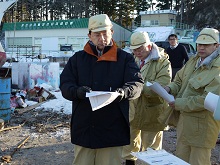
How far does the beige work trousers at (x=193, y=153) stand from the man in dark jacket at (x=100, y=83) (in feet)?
2.62

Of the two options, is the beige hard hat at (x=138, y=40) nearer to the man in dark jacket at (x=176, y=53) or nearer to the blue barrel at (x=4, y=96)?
the blue barrel at (x=4, y=96)

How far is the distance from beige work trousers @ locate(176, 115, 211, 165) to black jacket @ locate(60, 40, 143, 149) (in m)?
0.82

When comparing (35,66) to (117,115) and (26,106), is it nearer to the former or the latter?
(26,106)

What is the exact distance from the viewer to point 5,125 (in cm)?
682

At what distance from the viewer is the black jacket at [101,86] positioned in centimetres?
268

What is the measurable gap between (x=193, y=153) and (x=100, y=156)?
990 millimetres

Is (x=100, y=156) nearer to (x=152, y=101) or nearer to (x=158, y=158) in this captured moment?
(x=158, y=158)

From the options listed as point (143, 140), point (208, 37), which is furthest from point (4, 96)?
point (208, 37)

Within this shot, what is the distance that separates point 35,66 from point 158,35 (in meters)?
30.3

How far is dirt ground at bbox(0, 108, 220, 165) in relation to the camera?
192 inches

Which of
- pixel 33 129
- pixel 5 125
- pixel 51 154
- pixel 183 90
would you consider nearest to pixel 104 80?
pixel 183 90

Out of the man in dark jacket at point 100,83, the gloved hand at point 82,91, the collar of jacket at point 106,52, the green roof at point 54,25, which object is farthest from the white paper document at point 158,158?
the green roof at point 54,25

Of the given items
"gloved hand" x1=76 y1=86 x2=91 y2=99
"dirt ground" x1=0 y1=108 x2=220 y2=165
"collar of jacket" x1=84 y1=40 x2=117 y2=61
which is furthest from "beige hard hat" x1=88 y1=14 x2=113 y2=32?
"dirt ground" x1=0 y1=108 x2=220 y2=165

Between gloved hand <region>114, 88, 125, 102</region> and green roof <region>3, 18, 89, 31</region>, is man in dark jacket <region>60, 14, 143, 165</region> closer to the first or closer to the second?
gloved hand <region>114, 88, 125, 102</region>
